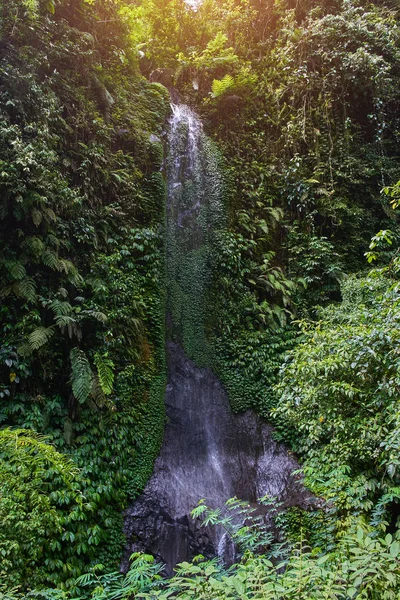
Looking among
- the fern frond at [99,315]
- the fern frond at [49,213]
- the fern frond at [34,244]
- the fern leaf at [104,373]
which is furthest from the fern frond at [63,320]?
the fern frond at [49,213]

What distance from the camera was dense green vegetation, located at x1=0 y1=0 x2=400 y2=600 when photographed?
13.4ft

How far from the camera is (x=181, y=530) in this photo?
19.2 feet

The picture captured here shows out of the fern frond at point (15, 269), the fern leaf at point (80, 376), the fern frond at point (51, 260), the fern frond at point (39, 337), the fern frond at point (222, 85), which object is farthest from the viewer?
the fern frond at point (222, 85)

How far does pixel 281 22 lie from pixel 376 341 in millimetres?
12803

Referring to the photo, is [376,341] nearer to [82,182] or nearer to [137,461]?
[137,461]

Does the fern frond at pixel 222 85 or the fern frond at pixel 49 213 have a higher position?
the fern frond at pixel 222 85

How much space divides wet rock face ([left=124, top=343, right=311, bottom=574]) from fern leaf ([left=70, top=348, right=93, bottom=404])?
1.95 metres

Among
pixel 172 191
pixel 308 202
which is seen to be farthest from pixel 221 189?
pixel 308 202

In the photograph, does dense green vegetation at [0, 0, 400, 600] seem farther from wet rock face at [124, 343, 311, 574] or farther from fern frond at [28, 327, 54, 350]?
wet rock face at [124, 343, 311, 574]

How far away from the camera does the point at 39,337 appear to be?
5566mm

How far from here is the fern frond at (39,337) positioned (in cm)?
550

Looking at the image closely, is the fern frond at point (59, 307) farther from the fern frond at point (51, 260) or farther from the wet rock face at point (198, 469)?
the wet rock face at point (198, 469)

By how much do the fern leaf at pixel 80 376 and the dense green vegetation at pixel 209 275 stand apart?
30 millimetres

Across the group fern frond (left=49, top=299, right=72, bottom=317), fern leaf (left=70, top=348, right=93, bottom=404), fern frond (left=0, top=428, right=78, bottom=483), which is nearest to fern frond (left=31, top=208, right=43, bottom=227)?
fern frond (left=49, top=299, right=72, bottom=317)
